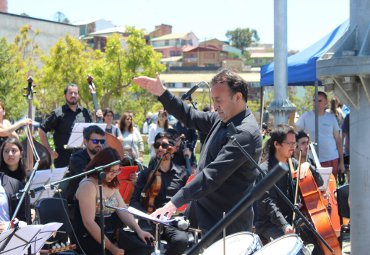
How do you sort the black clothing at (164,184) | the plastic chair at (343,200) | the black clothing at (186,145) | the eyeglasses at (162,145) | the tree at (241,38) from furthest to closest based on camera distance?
the tree at (241,38) → the black clothing at (186,145) → the eyeglasses at (162,145) → the black clothing at (164,184) → the plastic chair at (343,200)

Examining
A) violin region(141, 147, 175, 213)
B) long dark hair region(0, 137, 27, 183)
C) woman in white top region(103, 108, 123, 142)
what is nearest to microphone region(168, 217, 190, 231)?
long dark hair region(0, 137, 27, 183)

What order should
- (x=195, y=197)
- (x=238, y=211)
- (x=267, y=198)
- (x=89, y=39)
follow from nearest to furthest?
(x=238, y=211)
(x=195, y=197)
(x=267, y=198)
(x=89, y=39)

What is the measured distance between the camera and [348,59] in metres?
4.38

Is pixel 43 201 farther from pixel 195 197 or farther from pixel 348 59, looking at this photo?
pixel 348 59

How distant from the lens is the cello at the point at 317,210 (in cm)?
568

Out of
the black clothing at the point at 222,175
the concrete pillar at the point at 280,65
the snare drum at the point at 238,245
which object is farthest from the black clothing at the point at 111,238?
the concrete pillar at the point at 280,65

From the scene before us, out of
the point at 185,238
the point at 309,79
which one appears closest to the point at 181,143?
the point at 309,79

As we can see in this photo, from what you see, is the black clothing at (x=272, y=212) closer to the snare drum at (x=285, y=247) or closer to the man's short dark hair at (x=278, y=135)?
the man's short dark hair at (x=278, y=135)

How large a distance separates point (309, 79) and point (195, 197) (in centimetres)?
604

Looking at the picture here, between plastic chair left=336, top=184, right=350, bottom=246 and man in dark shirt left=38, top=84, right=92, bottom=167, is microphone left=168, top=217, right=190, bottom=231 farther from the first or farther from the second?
man in dark shirt left=38, top=84, right=92, bottom=167

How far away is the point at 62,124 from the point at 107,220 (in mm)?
3226

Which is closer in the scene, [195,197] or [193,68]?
[195,197]

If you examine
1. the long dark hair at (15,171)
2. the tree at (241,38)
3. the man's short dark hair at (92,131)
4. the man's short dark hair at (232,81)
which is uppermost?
the tree at (241,38)

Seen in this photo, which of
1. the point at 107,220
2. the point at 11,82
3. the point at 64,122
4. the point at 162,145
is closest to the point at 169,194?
the point at 162,145
